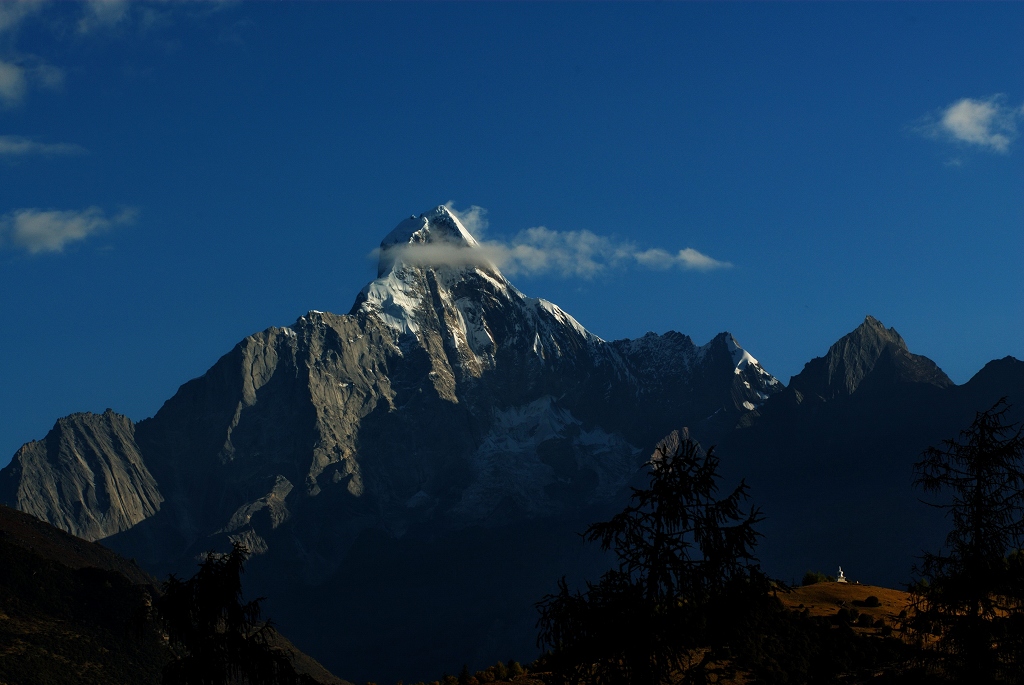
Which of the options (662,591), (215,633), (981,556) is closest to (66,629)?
(215,633)

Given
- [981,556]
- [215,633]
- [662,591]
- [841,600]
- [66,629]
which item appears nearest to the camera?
[662,591]

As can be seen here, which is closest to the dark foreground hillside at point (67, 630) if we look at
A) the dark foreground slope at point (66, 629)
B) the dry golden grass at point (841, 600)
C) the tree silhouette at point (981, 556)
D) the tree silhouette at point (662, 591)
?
the dark foreground slope at point (66, 629)

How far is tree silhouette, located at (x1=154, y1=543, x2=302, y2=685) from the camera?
111 feet

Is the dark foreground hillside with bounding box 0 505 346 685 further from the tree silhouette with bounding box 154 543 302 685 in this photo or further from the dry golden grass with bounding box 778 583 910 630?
the tree silhouette with bounding box 154 543 302 685

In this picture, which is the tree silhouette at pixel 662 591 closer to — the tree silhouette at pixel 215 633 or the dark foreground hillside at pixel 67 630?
the tree silhouette at pixel 215 633

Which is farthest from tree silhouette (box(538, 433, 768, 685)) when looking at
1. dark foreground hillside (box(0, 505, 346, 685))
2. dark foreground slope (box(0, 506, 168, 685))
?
dark foreground hillside (box(0, 505, 346, 685))

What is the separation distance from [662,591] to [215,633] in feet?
39.3

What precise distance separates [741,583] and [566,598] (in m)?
4.34

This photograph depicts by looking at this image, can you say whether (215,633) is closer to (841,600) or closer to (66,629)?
(841,600)

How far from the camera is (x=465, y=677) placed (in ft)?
213

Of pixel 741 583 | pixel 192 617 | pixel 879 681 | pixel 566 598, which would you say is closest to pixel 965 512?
pixel 741 583

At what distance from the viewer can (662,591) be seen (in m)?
32.1

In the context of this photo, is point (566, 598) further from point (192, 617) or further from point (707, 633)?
point (192, 617)

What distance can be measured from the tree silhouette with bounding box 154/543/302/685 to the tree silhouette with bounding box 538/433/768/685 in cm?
751
